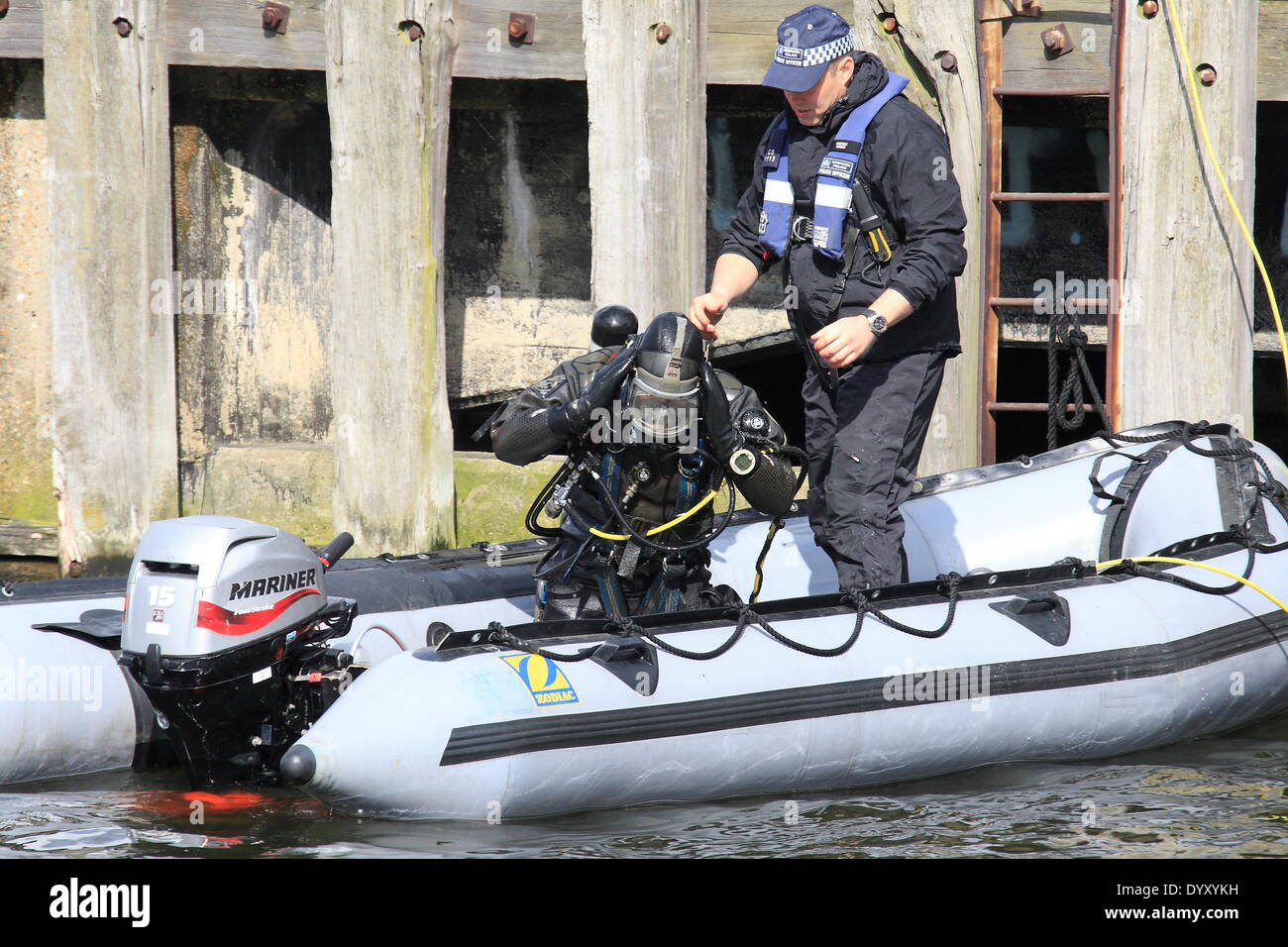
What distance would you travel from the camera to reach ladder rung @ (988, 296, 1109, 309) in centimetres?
572

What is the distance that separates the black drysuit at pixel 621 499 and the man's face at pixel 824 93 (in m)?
0.72

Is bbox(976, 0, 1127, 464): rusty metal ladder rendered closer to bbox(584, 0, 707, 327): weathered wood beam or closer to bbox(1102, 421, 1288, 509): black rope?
bbox(1102, 421, 1288, 509): black rope

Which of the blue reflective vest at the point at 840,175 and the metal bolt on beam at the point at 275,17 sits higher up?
the metal bolt on beam at the point at 275,17

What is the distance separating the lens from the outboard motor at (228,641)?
3521 mm

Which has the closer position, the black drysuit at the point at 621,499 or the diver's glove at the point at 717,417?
the diver's glove at the point at 717,417

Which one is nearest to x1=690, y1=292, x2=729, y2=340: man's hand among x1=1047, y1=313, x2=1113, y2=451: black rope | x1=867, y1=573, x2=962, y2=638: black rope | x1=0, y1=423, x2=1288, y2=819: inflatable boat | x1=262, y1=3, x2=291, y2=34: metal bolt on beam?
x1=0, y1=423, x2=1288, y2=819: inflatable boat

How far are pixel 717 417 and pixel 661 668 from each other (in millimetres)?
639

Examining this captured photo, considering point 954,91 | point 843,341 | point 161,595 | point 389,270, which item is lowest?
point 161,595

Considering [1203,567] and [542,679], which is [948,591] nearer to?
[1203,567]

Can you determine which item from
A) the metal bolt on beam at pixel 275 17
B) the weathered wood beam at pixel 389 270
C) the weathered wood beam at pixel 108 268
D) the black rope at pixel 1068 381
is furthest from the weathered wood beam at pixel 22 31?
the black rope at pixel 1068 381

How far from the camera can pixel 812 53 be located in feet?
13.3

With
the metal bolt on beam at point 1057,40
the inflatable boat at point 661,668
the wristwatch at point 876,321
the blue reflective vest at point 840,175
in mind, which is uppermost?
the metal bolt on beam at point 1057,40

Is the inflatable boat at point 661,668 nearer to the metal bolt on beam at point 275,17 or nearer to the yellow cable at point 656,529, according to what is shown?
the yellow cable at point 656,529

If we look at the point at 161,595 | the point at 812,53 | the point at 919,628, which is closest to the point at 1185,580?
the point at 919,628
